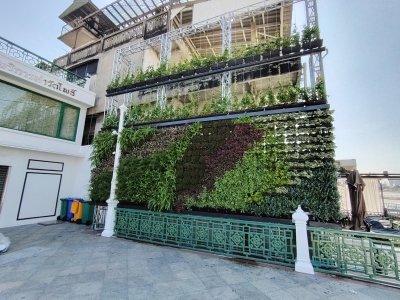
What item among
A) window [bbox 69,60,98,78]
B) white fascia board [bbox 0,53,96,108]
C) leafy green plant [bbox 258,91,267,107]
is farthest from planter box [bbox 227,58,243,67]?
window [bbox 69,60,98,78]

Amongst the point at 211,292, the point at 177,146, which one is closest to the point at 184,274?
the point at 211,292

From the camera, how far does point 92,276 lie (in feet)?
11.8

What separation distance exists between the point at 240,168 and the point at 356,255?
9.30 feet

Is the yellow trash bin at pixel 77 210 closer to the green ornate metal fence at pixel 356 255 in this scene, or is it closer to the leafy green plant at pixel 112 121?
the leafy green plant at pixel 112 121

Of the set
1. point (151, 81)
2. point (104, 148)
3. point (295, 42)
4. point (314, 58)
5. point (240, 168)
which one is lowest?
point (240, 168)

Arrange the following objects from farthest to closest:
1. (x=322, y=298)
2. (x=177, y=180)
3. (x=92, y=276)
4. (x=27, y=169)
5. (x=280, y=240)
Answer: (x=27, y=169) → (x=177, y=180) → (x=280, y=240) → (x=92, y=276) → (x=322, y=298)

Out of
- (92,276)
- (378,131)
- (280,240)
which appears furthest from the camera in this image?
(378,131)

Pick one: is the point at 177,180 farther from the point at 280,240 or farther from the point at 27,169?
the point at 27,169

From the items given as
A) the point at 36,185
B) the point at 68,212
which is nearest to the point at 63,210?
the point at 68,212

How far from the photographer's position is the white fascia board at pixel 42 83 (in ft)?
25.6

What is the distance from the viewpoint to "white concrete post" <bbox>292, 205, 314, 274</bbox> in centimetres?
412

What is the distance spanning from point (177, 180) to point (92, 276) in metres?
3.06

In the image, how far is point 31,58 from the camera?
8625mm

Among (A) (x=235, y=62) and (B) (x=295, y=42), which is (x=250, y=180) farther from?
(B) (x=295, y=42)
